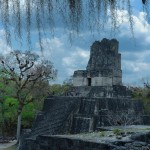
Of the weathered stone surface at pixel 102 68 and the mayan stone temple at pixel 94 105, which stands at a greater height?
the weathered stone surface at pixel 102 68

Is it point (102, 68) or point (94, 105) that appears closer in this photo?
point (94, 105)

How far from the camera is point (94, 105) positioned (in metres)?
23.6

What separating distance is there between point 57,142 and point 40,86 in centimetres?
2124

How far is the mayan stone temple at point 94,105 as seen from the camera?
22.5m

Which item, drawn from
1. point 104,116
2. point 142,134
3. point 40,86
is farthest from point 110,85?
point 142,134

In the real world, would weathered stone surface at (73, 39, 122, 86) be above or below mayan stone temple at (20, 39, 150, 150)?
above

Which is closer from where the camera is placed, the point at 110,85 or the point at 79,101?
the point at 79,101

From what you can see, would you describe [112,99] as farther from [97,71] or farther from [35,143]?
[35,143]

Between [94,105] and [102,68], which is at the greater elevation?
[102,68]

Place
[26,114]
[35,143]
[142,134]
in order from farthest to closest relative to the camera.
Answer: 1. [26,114]
2. [35,143]
3. [142,134]

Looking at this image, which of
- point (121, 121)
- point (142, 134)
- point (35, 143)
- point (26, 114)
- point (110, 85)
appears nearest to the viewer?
point (142, 134)

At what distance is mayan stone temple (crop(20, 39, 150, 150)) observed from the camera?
2248 cm

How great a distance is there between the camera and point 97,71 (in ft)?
94.9

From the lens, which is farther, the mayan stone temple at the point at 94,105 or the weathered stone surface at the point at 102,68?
the weathered stone surface at the point at 102,68
